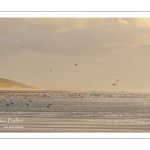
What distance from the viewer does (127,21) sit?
458 inches

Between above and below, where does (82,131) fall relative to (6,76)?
below

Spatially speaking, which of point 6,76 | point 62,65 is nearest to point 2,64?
point 6,76

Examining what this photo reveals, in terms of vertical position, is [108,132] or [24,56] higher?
[24,56]

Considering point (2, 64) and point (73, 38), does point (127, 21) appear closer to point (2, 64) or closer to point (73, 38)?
point (73, 38)

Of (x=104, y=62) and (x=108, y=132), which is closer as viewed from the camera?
(x=108, y=132)

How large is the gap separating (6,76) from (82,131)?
123 inches
